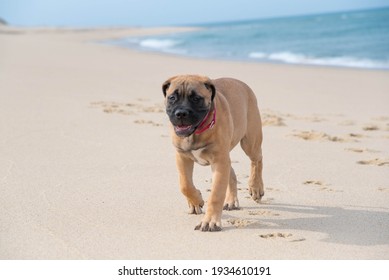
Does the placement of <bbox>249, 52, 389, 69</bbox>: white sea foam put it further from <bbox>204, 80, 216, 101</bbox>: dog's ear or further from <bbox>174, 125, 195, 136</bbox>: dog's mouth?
<bbox>174, 125, 195, 136</bbox>: dog's mouth

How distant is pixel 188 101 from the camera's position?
458 cm

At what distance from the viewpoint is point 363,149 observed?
7242 millimetres

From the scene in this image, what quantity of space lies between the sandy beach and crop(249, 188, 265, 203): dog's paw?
0.06m

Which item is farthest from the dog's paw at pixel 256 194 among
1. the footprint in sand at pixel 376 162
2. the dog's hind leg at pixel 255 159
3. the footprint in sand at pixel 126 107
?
the footprint in sand at pixel 126 107

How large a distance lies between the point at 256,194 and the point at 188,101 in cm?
130

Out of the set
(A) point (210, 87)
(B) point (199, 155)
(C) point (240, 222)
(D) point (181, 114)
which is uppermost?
(A) point (210, 87)

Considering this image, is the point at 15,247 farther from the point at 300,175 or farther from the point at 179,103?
the point at 300,175

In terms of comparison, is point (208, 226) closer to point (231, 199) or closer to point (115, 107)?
point (231, 199)

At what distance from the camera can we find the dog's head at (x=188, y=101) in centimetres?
450

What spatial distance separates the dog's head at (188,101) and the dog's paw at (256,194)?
1.13 m

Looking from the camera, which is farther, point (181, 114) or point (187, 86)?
point (187, 86)

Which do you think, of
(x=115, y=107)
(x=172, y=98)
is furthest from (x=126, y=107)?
(x=172, y=98)

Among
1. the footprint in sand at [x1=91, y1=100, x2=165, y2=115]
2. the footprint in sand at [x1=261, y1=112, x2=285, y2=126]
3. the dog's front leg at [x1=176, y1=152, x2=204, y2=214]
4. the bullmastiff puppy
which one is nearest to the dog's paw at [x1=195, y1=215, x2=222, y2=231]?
the bullmastiff puppy
